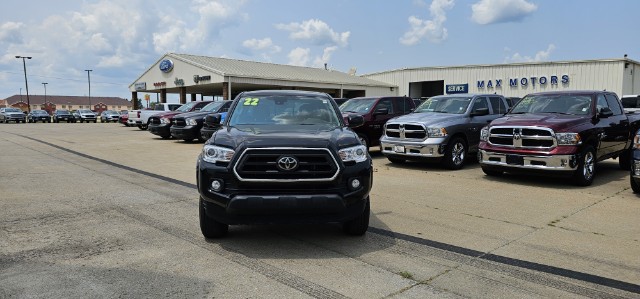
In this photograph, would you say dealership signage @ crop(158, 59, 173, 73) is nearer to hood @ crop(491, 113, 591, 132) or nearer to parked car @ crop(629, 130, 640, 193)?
hood @ crop(491, 113, 591, 132)

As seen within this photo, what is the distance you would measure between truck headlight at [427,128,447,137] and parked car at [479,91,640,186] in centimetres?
114

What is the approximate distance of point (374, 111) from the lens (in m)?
13.3

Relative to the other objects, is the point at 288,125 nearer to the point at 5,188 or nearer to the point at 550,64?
the point at 5,188

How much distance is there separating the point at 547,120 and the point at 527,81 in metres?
29.5

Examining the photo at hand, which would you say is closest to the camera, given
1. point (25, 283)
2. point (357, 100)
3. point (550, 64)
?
point (25, 283)

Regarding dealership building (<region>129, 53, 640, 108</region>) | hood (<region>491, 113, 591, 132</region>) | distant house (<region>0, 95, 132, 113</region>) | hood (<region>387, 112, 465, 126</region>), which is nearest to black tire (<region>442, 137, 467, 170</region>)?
hood (<region>387, 112, 465, 126</region>)

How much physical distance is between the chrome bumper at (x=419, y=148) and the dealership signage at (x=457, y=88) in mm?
29974

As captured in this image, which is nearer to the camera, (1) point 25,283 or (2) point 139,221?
(1) point 25,283

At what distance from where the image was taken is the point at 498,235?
5.39 metres

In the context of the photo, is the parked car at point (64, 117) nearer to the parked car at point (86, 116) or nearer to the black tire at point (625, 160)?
the parked car at point (86, 116)

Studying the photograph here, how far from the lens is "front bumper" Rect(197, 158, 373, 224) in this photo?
436cm

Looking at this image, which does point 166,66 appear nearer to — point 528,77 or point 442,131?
point 528,77

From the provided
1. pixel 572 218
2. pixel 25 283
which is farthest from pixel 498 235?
pixel 25 283

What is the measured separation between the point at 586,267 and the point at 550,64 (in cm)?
3389
